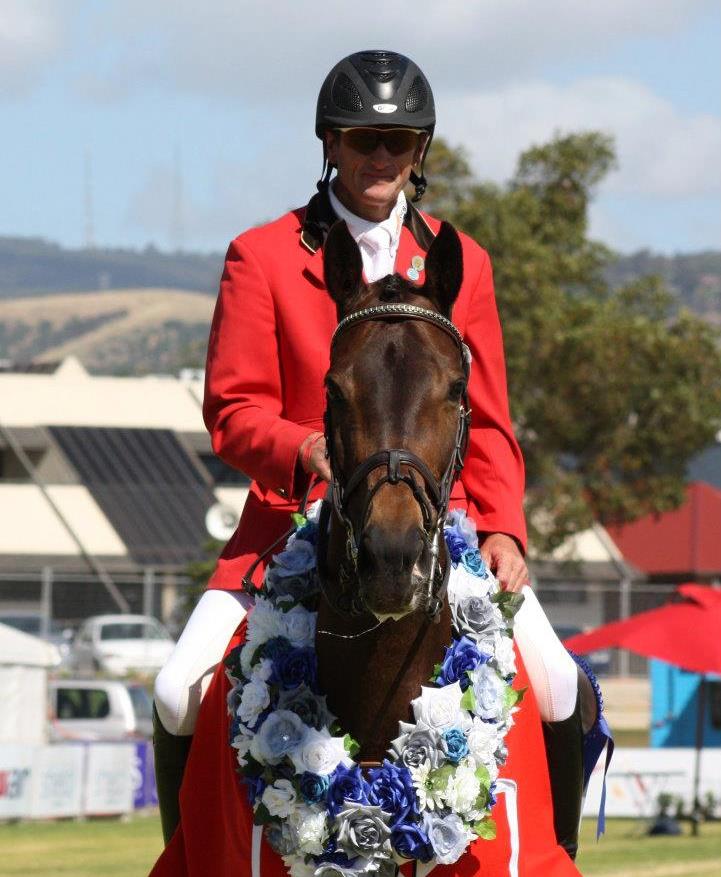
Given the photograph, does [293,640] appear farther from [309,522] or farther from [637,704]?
[637,704]

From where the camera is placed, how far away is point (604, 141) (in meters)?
39.1

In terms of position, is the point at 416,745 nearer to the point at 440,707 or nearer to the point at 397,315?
the point at 440,707

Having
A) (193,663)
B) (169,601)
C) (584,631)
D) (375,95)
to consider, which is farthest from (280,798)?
(169,601)

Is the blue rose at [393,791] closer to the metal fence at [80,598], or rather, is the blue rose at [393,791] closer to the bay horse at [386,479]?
the bay horse at [386,479]

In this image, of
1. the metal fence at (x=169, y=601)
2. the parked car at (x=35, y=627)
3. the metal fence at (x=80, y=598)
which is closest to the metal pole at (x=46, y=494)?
the metal fence at (x=80, y=598)

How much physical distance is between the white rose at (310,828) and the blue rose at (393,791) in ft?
0.50

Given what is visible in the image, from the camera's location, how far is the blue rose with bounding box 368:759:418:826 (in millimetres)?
4992

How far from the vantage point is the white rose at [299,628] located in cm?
516

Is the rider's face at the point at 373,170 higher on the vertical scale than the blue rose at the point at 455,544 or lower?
higher

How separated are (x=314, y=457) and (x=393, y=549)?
919 mm

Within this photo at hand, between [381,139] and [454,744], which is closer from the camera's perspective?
[454,744]

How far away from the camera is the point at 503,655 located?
5273mm

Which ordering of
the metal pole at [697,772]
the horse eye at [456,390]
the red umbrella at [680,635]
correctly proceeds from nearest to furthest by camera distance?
the horse eye at [456,390]
the red umbrella at [680,635]
the metal pole at [697,772]

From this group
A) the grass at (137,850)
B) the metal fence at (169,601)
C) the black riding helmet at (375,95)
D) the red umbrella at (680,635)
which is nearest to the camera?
the black riding helmet at (375,95)
